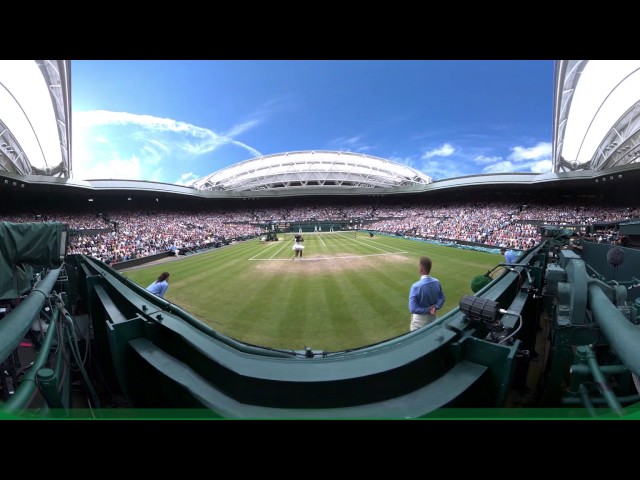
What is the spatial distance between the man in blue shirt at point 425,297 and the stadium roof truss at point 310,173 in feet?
150

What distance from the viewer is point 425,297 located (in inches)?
159

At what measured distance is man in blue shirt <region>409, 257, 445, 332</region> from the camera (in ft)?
13.1

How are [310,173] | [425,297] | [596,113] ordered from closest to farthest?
[425,297] < [596,113] < [310,173]

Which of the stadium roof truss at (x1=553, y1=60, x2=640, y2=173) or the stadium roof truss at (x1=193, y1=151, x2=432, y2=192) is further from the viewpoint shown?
the stadium roof truss at (x1=193, y1=151, x2=432, y2=192)

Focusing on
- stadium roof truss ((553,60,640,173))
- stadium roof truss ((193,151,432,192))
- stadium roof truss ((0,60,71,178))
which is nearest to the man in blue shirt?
stadium roof truss ((553,60,640,173))

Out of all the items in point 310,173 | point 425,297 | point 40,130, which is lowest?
point 425,297

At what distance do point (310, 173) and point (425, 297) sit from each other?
4792cm

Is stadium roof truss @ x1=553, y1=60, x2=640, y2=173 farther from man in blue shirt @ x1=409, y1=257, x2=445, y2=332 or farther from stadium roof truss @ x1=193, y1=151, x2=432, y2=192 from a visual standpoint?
man in blue shirt @ x1=409, y1=257, x2=445, y2=332

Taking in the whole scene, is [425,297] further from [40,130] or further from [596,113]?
[40,130]

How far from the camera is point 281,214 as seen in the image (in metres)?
51.3

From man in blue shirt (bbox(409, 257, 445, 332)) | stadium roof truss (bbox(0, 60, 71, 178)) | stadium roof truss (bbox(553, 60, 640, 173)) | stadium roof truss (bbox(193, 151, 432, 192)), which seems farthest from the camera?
stadium roof truss (bbox(193, 151, 432, 192))

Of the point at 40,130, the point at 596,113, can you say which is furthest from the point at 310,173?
the point at 596,113

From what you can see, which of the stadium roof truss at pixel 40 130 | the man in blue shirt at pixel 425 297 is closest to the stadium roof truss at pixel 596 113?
the man in blue shirt at pixel 425 297

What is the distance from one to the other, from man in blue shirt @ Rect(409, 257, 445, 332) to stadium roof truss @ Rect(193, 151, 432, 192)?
45751 mm
